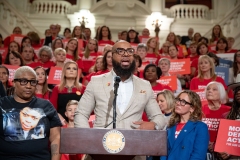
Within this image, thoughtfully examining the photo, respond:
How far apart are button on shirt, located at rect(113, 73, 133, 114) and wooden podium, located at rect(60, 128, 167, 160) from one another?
0.66 meters

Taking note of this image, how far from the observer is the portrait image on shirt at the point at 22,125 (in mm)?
2818

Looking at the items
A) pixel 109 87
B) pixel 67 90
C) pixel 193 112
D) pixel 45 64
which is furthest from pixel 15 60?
pixel 109 87

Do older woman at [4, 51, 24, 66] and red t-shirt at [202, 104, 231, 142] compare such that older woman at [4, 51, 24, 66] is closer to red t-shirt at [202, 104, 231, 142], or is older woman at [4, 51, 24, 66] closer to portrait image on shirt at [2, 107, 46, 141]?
red t-shirt at [202, 104, 231, 142]

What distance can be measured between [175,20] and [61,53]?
9704 millimetres

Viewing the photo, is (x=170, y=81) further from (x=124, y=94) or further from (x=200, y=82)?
(x=124, y=94)

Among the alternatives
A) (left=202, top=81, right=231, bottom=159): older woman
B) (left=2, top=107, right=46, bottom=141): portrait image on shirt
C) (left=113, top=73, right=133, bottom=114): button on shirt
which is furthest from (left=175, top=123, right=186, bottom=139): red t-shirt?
(left=2, top=107, right=46, bottom=141): portrait image on shirt

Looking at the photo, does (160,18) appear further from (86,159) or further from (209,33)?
(86,159)

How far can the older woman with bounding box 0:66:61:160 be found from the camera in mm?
2799

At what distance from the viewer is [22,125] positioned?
2832 millimetres

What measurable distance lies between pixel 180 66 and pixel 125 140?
17.1 ft

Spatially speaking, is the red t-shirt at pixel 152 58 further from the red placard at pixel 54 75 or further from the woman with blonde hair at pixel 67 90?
the woman with blonde hair at pixel 67 90

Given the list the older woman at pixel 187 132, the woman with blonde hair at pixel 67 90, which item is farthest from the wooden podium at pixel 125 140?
the woman with blonde hair at pixel 67 90

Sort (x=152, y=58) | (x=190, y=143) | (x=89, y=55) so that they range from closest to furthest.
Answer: (x=190, y=143) → (x=89, y=55) → (x=152, y=58)

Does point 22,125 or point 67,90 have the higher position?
point 67,90
